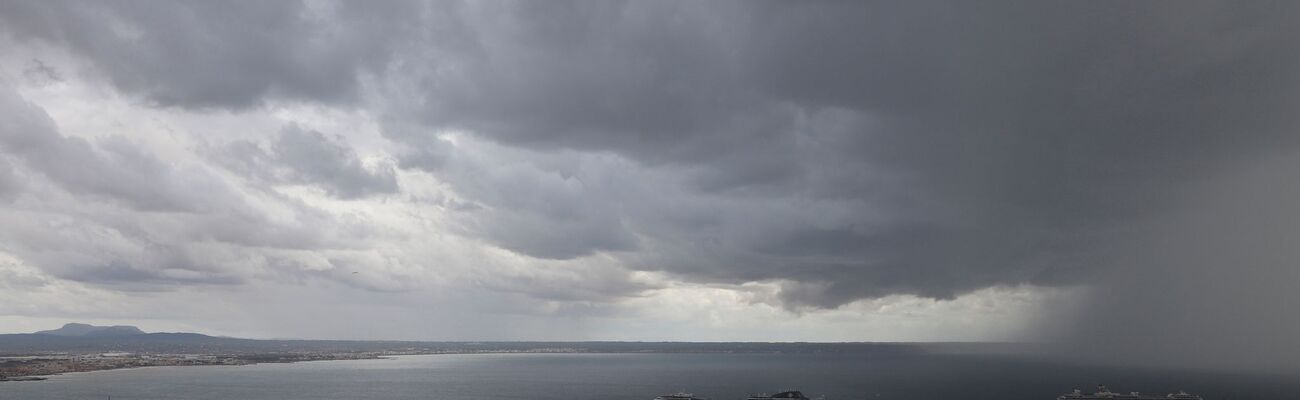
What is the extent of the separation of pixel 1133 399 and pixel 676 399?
4337 inches

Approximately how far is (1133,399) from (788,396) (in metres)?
83.7

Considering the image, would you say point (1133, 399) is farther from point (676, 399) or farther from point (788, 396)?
point (676, 399)

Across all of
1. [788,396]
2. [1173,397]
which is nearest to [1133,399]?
[1173,397]

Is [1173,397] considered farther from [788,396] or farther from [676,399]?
[676,399]

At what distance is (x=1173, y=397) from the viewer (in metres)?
197

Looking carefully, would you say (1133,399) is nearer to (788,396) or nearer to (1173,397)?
(1173,397)

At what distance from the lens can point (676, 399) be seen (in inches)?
7869

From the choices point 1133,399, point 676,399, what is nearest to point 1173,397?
point 1133,399

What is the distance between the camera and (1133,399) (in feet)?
652

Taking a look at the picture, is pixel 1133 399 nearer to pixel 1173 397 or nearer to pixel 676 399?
pixel 1173 397

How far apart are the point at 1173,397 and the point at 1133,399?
866 centimetres

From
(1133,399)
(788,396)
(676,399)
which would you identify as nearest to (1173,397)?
(1133,399)

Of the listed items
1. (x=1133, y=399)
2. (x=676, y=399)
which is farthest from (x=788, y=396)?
(x=1133, y=399)
